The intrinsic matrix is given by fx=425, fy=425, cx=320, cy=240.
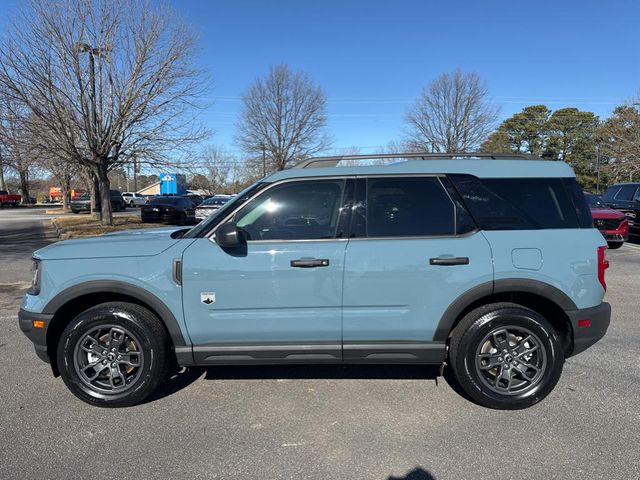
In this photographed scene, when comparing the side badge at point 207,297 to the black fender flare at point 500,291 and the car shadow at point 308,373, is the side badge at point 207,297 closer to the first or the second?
the car shadow at point 308,373

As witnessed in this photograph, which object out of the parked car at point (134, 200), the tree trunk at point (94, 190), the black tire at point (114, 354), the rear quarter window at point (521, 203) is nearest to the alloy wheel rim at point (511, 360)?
the rear quarter window at point (521, 203)

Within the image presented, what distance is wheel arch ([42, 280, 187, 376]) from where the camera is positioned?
125 inches

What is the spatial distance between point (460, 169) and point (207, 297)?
221 centimetres

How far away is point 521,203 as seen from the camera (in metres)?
3.31

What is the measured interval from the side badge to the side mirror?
38cm

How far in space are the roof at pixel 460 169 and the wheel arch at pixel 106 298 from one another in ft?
4.22

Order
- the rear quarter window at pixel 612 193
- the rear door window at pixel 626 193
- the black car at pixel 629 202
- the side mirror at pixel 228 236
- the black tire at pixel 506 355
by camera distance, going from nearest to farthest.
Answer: the side mirror at pixel 228 236
the black tire at pixel 506 355
the black car at pixel 629 202
the rear door window at pixel 626 193
the rear quarter window at pixel 612 193

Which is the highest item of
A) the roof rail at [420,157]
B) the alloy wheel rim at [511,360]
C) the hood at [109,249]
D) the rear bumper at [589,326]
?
the roof rail at [420,157]

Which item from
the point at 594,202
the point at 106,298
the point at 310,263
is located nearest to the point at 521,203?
the point at 310,263

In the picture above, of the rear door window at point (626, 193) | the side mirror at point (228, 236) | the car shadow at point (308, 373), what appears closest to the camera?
the side mirror at point (228, 236)

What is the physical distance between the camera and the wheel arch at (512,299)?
3.18 m

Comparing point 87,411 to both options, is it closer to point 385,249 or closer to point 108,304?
point 108,304

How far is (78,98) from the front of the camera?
46.2 ft

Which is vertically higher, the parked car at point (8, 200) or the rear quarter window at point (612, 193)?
the parked car at point (8, 200)
